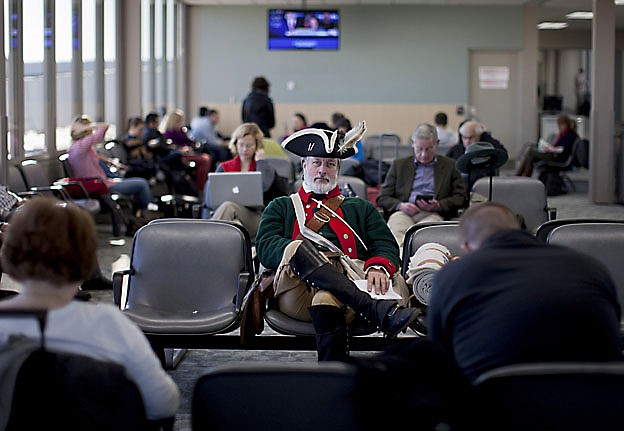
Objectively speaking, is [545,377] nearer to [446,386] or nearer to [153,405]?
[446,386]

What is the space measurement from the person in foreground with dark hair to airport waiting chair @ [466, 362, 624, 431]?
803 mm

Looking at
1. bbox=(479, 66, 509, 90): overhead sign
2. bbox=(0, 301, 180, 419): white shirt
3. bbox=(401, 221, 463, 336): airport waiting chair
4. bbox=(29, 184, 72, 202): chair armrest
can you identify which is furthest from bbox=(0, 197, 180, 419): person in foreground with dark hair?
bbox=(479, 66, 509, 90): overhead sign

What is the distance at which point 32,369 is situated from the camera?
A: 2.29 meters

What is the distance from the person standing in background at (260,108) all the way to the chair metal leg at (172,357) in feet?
28.2

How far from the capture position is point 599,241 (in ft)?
14.8

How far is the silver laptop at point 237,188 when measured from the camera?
278 inches

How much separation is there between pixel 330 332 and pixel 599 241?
4.38ft

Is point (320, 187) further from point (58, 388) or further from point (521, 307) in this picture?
point (58, 388)

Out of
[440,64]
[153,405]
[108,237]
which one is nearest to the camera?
[153,405]

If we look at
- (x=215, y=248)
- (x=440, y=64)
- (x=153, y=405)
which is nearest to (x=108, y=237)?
(x=215, y=248)

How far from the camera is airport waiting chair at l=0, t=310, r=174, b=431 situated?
229 centimetres

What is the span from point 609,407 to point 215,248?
9.05ft

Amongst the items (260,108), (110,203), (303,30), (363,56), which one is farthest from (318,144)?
(363,56)

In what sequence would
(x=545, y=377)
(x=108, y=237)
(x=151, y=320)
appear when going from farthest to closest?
(x=108, y=237) < (x=151, y=320) < (x=545, y=377)
